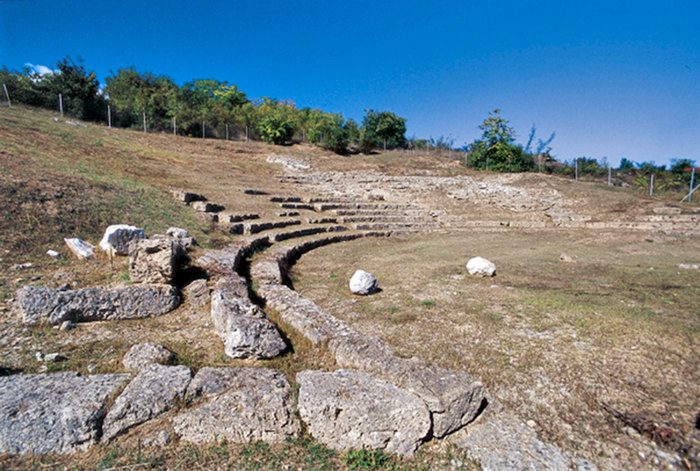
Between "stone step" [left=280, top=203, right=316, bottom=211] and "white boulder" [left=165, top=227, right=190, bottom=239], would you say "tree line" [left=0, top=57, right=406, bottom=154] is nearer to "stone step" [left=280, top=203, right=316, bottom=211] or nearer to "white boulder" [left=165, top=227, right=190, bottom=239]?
"stone step" [left=280, top=203, right=316, bottom=211]

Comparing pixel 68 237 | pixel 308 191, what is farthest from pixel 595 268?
pixel 308 191

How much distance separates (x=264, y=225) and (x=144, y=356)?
6.65 m

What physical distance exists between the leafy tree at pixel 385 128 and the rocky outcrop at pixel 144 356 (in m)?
37.9

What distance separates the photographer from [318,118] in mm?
47406

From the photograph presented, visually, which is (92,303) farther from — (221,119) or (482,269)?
(221,119)

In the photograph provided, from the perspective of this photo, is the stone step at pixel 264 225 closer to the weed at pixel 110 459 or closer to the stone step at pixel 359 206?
the stone step at pixel 359 206

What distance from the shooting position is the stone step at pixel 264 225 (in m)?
8.68

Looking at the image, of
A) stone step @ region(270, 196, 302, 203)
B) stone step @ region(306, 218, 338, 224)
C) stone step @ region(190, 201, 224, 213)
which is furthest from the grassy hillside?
stone step @ region(270, 196, 302, 203)

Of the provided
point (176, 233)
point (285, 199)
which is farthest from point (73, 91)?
point (176, 233)

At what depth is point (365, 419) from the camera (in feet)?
7.71

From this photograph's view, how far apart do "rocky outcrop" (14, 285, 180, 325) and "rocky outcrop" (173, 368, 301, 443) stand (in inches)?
68.8

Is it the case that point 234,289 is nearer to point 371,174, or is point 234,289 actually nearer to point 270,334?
point 270,334

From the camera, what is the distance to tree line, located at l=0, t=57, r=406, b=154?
2358 centimetres

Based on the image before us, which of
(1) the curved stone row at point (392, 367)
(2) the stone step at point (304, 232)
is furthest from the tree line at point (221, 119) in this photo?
(1) the curved stone row at point (392, 367)
